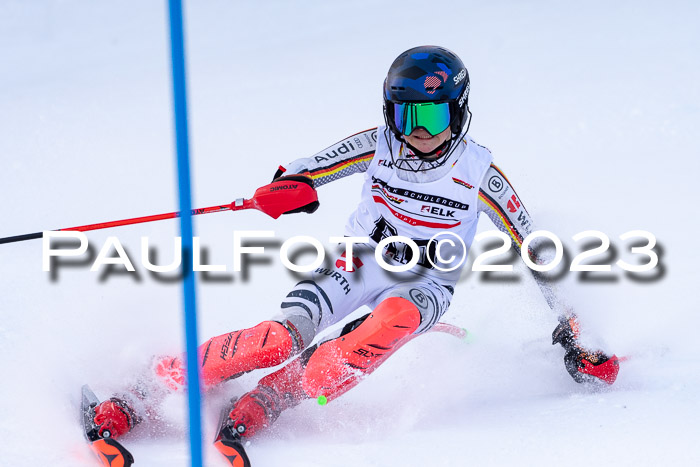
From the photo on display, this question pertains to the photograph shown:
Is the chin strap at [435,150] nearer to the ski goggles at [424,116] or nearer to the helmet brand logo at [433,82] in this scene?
the ski goggles at [424,116]

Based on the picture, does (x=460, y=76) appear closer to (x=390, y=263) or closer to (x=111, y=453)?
(x=390, y=263)

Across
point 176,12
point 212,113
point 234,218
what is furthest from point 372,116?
point 176,12

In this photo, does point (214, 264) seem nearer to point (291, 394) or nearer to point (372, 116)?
point (291, 394)

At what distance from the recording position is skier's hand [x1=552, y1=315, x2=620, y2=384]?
272 cm

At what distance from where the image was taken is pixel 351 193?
513 centimetres

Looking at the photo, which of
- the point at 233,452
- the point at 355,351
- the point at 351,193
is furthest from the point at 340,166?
the point at 351,193

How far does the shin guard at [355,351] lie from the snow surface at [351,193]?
0.50ft

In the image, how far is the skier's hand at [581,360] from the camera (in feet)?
8.94

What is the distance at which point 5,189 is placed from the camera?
529cm

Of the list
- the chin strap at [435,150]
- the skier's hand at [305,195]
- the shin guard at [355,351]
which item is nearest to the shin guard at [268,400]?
the shin guard at [355,351]

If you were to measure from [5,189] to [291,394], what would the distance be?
3.55 m

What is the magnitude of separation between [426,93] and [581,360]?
104 cm

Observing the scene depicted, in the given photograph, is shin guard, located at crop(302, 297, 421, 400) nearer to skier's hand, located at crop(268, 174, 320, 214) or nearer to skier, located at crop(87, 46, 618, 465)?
skier, located at crop(87, 46, 618, 465)

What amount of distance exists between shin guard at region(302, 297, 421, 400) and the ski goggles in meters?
0.54
